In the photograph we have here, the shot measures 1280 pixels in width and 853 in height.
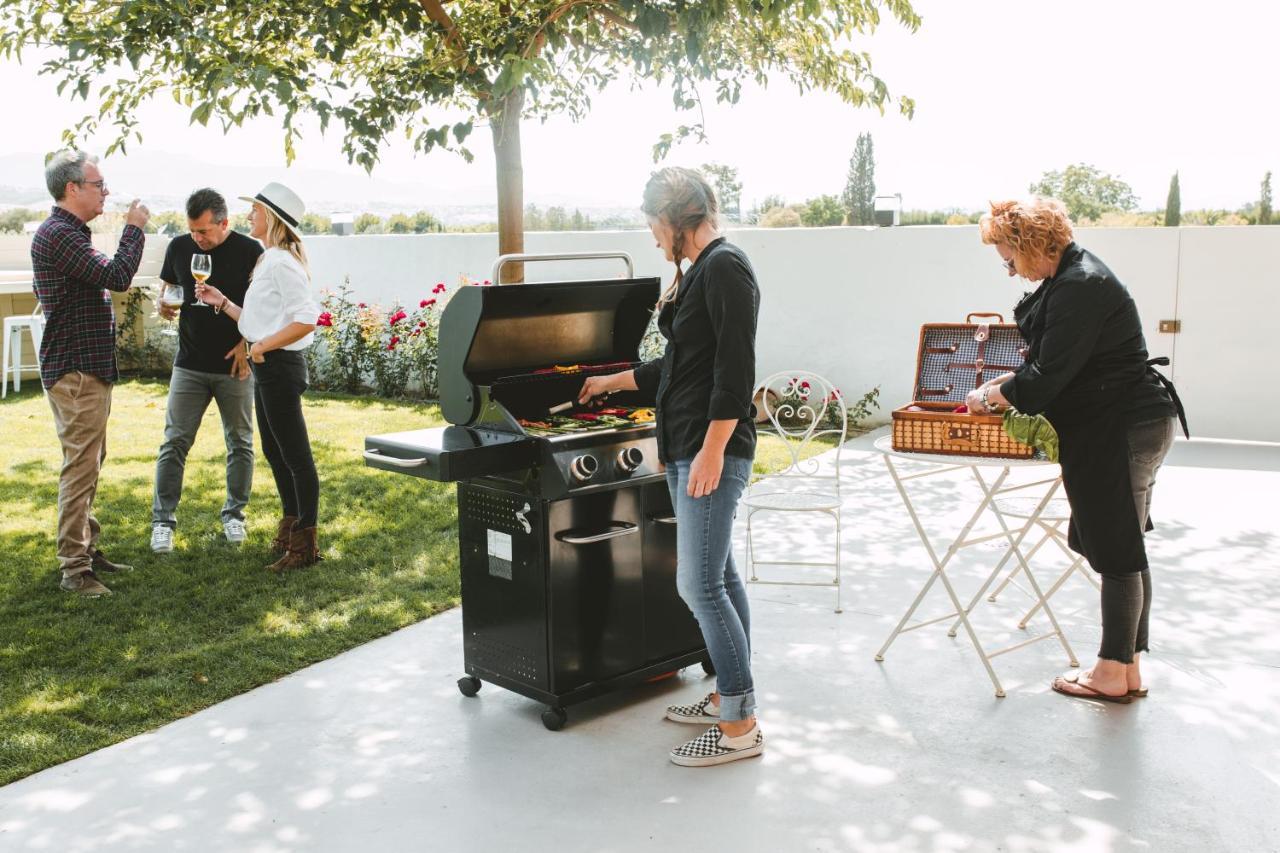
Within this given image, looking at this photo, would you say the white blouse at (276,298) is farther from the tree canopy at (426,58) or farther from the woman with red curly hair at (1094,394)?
the woman with red curly hair at (1094,394)

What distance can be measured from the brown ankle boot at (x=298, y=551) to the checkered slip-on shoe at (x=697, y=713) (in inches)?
95.0

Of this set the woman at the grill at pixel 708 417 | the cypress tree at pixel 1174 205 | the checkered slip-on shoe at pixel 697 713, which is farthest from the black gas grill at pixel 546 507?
the cypress tree at pixel 1174 205

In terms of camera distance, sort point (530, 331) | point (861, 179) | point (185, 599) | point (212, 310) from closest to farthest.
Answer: point (530, 331) < point (185, 599) < point (212, 310) < point (861, 179)

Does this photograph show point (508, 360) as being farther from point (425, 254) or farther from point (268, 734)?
point (425, 254)

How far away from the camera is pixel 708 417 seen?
3.13 meters

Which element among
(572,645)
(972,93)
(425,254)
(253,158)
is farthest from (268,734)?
(253,158)

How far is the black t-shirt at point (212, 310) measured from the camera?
5.55 metres

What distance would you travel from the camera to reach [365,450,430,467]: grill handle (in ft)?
11.2

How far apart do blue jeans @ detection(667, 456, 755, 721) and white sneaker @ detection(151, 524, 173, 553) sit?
11.1 feet

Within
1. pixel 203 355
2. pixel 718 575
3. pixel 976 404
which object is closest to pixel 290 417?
pixel 203 355

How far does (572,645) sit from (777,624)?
1298mm

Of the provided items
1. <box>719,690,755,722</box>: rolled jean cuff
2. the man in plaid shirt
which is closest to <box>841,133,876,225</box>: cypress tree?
the man in plaid shirt

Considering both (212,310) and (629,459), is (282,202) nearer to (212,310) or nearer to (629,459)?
(212,310)

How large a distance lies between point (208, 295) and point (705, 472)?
10.7ft
